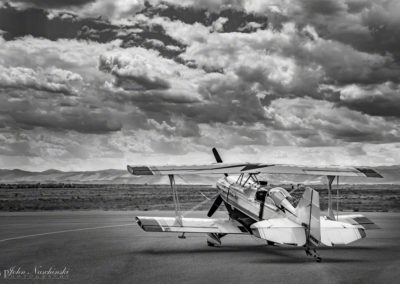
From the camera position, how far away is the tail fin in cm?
1156

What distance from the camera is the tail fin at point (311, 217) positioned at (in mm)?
11562

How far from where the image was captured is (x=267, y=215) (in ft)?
44.2

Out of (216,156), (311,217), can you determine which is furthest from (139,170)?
(216,156)

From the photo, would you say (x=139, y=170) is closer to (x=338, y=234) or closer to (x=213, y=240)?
(x=213, y=240)

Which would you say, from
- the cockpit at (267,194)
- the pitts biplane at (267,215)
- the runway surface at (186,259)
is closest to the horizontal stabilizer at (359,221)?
the pitts biplane at (267,215)

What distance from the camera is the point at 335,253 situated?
1380 centimetres

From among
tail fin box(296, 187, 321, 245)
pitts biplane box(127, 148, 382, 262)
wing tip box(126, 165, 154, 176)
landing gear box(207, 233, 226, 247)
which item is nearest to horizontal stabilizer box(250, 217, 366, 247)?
pitts biplane box(127, 148, 382, 262)

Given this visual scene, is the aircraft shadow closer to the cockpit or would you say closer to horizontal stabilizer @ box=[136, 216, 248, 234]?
horizontal stabilizer @ box=[136, 216, 248, 234]

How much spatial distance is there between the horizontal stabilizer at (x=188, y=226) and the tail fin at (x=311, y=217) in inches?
132

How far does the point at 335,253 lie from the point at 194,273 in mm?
5268

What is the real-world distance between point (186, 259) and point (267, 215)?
101 inches

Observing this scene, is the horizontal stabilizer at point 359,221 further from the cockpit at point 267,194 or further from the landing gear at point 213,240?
the landing gear at point 213,240

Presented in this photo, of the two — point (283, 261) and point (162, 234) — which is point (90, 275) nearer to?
point (283, 261)

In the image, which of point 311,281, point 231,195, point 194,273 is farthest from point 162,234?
point 311,281
